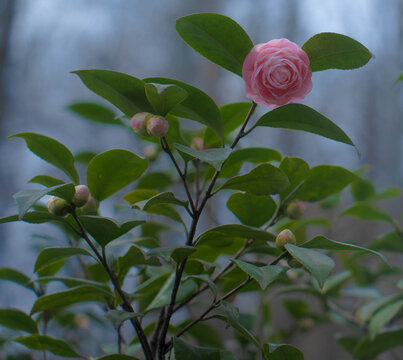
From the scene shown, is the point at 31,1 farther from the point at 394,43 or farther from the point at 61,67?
the point at 394,43

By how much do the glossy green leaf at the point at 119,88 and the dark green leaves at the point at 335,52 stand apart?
0.20 m

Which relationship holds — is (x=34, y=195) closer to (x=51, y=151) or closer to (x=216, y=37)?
(x=51, y=151)

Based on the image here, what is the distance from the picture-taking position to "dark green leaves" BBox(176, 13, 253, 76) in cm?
49


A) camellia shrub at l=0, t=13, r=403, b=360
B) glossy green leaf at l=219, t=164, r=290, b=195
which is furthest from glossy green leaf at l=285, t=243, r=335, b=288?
glossy green leaf at l=219, t=164, r=290, b=195

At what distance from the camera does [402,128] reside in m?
2.39

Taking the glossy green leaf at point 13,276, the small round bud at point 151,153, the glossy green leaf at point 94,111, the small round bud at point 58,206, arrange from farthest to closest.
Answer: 1. the small round bud at point 151,153
2. the glossy green leaf at point 94,111
3. the glossy green leaf at point 13,276
4. the small round bud at point 58,206

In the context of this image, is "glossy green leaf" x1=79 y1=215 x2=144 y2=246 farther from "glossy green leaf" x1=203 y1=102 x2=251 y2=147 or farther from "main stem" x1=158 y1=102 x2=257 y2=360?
"glossy green leaf" x1=203 y1=102 x2=251 y2=147

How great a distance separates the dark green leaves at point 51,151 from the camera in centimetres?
54

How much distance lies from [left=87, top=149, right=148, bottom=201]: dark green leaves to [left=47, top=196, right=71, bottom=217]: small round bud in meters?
0.07

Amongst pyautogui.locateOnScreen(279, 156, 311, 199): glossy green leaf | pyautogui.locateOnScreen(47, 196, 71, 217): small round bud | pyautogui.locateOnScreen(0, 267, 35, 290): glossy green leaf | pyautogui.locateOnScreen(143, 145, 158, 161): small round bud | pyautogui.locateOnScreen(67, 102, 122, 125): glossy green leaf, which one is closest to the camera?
pyautogui.locateOnScreen(47, 196, 71, 217): small round bud

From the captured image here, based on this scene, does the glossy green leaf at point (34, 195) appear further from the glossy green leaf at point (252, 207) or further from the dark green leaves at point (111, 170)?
the glossy green leaf at point (252, 207)

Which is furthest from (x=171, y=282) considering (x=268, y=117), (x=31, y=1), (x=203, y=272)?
(x=31, y=1)

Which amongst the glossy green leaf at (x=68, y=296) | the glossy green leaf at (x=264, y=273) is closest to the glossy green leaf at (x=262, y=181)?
the glossy green leaf at (x=264, y=273)

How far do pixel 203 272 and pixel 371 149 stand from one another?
1.98 meters
